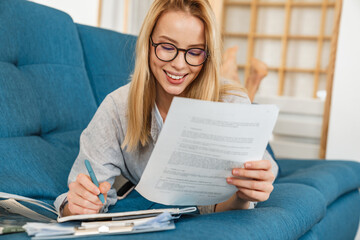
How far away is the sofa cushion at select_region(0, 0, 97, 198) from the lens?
119 centimetres

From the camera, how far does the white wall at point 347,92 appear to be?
3295mm

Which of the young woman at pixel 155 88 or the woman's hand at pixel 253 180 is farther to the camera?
the young woman at pixel 155 88

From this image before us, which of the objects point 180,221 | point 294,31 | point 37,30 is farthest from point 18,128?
point 294,31

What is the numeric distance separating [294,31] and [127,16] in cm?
218

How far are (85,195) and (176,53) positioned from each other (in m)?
0.39

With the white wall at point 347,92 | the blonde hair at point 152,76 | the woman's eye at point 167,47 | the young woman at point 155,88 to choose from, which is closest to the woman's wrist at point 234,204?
the young woman at point 155,88

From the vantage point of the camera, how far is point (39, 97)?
53.5 inches

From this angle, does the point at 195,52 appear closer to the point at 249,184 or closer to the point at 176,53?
the point at 176,53

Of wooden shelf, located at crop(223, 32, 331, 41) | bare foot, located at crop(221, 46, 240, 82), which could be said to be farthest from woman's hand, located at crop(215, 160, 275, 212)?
wooden shelf, located at crop(223, 32, 331, 41)

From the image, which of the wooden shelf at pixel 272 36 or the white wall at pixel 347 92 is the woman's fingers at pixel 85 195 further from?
the wooden shelf at pixel 272 36

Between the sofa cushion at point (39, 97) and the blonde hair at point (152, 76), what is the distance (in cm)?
27

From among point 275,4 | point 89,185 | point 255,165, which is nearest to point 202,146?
point 255,165

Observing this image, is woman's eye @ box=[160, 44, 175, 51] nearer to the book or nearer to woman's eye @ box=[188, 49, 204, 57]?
woman's eye @ box=[188, 49, 204, 57]

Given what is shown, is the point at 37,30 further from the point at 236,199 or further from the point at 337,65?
the point at 337,65
